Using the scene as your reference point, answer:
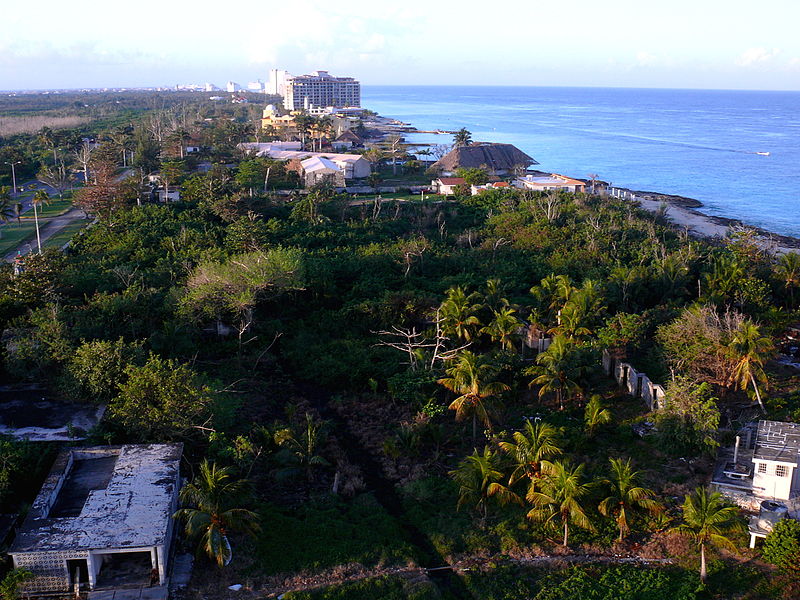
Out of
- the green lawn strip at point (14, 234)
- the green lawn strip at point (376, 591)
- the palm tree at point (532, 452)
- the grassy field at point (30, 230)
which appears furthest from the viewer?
the grassy field at point (30, 230)

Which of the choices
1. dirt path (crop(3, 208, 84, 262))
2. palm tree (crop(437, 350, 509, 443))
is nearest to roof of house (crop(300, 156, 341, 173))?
dirt path (crop(3, 208, 84, 262))

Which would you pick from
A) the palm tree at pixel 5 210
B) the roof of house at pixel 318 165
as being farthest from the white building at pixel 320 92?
the palm tree at pixel 5 210

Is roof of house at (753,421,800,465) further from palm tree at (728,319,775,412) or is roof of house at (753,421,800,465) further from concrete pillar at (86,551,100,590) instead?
concrete pillar at (86,551,100,590)

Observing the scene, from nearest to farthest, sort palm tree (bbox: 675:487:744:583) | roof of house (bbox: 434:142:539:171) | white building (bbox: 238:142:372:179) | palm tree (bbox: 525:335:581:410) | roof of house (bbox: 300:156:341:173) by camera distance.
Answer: palm tree (bbox: 675:487:744:583) < palm tree (bbox: 525:335:581:410) < roof of house (bbox: 300:156:341:173) < white building (bbox: 238:142:372:179) < roof of house (bbox: 434:142:539:171)

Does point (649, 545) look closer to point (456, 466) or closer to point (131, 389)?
point (456, 466)

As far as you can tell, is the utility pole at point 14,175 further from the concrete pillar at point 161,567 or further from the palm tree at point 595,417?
the palm tree at point 595,417

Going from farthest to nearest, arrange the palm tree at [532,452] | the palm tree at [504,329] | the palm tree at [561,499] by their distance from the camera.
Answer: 1. the palm tree at [504,329]
2. the palm tree at [532,452]
3. the palm tree at [561,499]
